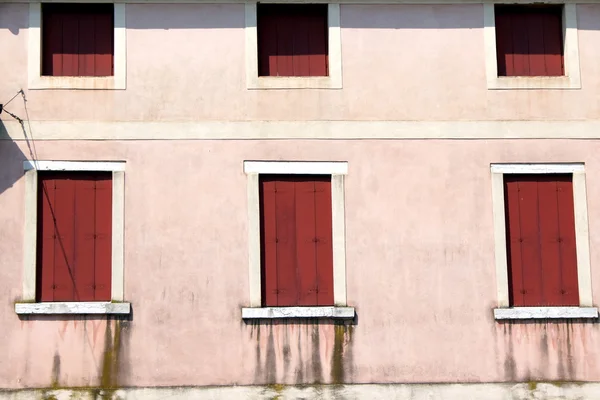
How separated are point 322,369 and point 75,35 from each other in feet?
19.8

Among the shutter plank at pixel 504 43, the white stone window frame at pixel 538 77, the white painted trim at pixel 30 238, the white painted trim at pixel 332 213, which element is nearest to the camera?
the white painted trim at pixel 30 238

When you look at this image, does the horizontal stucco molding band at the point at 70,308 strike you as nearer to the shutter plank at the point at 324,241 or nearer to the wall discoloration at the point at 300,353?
the wall discoloration at the point at 300,353

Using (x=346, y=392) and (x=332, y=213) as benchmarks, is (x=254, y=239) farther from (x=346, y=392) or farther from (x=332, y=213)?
(x=346, y=392)

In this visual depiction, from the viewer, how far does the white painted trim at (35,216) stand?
503 inches

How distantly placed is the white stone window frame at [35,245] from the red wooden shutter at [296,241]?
201cm

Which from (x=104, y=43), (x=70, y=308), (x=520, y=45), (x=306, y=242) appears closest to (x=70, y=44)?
(x=104, y=43)

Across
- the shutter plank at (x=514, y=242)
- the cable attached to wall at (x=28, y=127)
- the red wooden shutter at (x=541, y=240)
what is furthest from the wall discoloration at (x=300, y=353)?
the cable attached to wall at (x=28, y=127)

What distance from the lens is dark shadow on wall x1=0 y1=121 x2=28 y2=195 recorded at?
12.9 meters

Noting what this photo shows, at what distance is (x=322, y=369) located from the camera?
12.8m

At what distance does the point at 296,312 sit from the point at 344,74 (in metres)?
3.53

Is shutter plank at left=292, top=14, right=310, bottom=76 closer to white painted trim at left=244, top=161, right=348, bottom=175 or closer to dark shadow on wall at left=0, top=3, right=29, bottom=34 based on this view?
white painted trim at left=244, top=161, right=348, bottom=175

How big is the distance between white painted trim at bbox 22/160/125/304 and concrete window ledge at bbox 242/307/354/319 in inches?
72.7

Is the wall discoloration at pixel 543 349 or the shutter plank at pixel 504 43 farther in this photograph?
the shutter plank at pixel 504 43

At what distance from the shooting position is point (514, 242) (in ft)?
43.5
